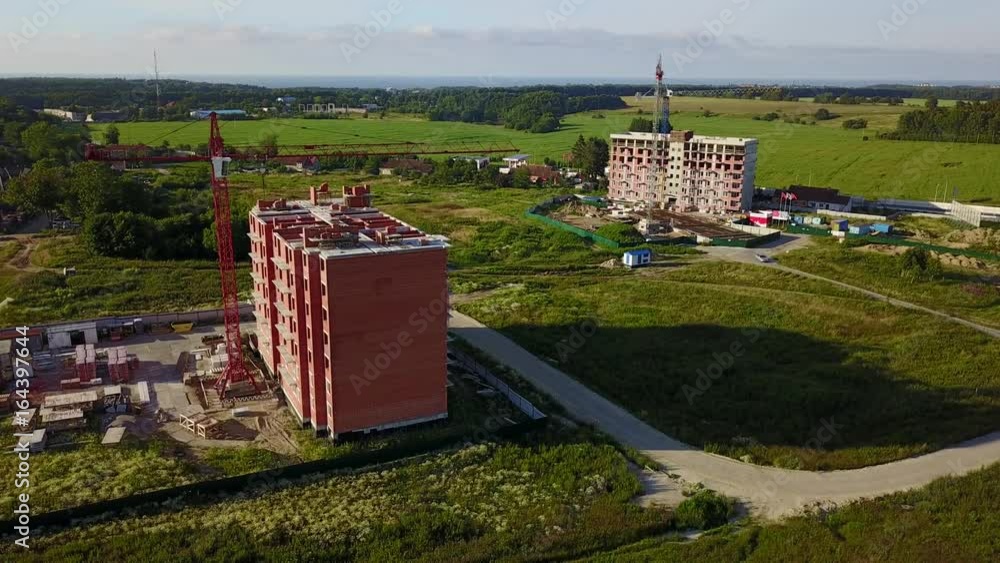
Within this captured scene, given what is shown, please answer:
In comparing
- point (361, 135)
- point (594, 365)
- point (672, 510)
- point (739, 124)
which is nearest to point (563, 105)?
point (739, 124)

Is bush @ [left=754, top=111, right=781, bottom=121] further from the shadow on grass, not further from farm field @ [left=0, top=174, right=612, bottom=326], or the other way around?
the shadow on grass

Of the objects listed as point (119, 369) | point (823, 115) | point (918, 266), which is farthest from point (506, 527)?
point (823, 115)

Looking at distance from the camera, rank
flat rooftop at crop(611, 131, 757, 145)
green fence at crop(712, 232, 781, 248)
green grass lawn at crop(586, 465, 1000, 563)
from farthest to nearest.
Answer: flat rooftop at crop(611, 131, 757, 145) → green fence at crop(712, 232, 781, 248) → green grass lawn at crop(586, 465, 1000, 563)

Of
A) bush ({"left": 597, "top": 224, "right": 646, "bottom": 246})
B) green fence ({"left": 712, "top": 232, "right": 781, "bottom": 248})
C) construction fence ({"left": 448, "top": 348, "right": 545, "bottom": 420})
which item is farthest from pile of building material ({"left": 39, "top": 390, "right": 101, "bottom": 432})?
green fence ({"left": 712, "top": 232, "right": 781, "bottom": 248})

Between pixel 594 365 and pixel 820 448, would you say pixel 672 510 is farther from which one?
pixel 594 365

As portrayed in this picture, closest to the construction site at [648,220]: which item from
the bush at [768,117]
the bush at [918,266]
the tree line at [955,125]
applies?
the bush at [918,266]

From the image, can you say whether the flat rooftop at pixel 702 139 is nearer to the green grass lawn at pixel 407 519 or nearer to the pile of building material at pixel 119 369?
the green grass lawn at pixel 407 519

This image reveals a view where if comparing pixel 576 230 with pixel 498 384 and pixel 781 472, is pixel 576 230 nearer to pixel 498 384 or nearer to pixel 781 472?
pixel 498 384
